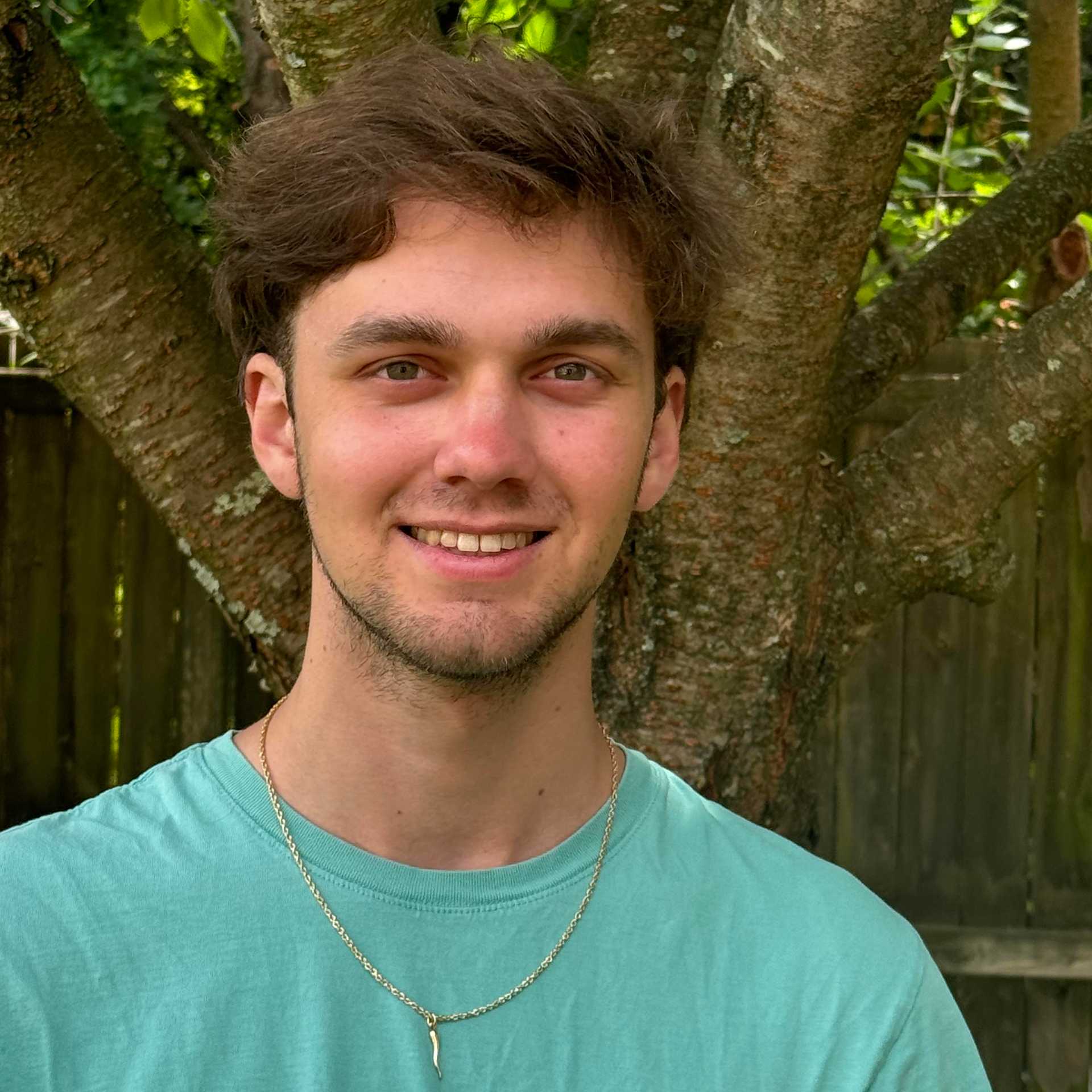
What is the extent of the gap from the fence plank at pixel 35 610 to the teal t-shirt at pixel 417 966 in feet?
7.28

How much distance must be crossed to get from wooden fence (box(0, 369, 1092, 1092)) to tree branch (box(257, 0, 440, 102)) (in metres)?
1.84

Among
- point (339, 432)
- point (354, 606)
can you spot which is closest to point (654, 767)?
point (354, 606)

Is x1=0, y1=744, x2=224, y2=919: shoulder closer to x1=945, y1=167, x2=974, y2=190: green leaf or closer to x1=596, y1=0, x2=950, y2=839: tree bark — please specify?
x1=596, y1=0, x2=950, y2=839: tree bark

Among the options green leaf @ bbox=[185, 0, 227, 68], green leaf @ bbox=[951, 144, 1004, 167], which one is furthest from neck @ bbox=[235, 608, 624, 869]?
green leaf @ bbox=[951, 144, 1004, 167]

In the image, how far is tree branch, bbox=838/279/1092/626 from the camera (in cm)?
241

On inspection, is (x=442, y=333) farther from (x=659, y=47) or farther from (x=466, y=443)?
(x=659, y=47)

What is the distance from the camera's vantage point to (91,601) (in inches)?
148

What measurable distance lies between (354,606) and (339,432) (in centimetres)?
20

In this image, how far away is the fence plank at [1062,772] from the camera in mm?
3766

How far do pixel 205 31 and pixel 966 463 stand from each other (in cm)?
161

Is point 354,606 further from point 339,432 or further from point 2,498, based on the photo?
point 2,498

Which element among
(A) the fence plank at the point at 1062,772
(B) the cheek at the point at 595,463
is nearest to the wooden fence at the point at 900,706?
(A) the fence plank at the point at 1062,772

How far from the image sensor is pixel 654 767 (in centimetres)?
188

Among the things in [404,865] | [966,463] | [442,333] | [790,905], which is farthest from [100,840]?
[966,463]
